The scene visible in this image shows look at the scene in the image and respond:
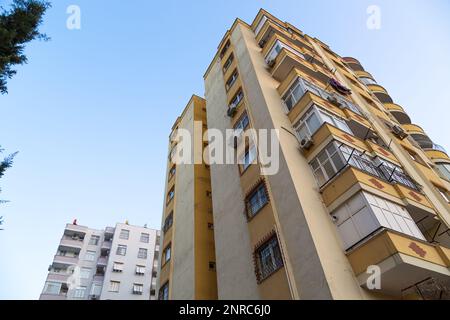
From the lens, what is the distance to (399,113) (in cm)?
2809

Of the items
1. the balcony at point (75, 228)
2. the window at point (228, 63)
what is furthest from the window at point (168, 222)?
the balcony at point (75, 228)

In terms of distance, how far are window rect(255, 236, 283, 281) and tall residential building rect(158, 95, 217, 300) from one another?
15.7 feet

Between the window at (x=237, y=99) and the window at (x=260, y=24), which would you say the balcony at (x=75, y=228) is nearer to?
the window at (x=237, y=99)

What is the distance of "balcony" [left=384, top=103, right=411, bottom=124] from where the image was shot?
28.1 m

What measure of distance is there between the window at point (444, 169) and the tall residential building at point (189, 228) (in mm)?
16209

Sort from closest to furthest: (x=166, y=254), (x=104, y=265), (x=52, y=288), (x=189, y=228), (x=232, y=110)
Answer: (x=189, y=228) < (x=232, y=110) < (x=166, y=254) < (x=52, y=288) < (x=104, y=265)

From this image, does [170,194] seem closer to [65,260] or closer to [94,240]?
[65,260]

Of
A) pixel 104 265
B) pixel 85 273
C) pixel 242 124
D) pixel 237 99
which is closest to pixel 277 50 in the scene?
pixel 237 99

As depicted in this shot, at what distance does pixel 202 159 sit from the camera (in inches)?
942

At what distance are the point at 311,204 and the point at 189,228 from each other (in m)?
10.0

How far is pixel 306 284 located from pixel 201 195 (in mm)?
12462

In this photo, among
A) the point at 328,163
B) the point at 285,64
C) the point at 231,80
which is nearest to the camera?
the point at 328,163

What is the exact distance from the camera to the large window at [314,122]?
48.4 ft

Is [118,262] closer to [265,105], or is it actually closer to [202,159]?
[202,159]
